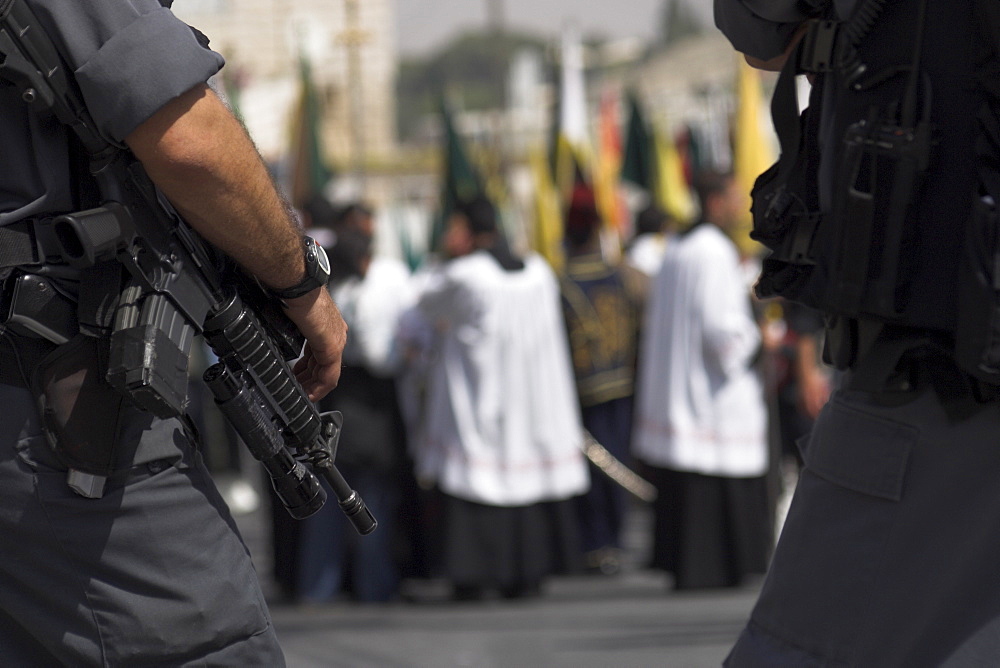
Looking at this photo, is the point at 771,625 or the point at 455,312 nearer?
the point at 771,625

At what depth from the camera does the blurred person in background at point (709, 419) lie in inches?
278

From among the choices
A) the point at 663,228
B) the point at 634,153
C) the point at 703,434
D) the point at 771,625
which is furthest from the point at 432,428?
the point at 634,153

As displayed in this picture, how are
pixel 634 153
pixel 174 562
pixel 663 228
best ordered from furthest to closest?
1. pixel 634 153
2. pixel 663 228
3. pixel 174 562

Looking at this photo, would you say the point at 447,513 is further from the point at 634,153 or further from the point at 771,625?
the point at 634,153

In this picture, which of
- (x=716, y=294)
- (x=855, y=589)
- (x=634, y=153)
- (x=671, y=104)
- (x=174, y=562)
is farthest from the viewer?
(x=671, y=104)

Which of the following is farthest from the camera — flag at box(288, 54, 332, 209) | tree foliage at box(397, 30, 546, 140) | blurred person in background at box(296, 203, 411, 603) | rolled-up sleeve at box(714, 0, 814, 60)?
tree foliage at box(397, 30, 546, 140)

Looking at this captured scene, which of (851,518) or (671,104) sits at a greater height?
(851,518)

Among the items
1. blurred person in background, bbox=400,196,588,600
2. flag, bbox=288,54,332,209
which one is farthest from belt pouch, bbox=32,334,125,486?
flag, bbox=288,54,332,209

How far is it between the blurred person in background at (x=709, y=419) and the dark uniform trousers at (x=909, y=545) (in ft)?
15.5

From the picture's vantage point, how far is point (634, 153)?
1329 centimetres

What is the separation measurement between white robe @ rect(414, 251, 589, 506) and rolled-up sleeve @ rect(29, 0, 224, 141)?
5129 mm

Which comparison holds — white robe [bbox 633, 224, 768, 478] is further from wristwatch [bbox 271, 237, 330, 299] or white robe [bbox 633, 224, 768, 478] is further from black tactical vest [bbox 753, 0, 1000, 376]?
wristwatch [bbox 271, 237, 330, 299]

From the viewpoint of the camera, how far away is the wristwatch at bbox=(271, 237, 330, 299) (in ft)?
7.31

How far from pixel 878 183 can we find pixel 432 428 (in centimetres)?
509
